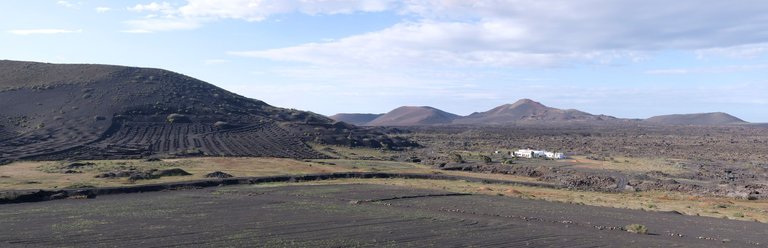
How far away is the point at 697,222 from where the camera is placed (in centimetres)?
3212

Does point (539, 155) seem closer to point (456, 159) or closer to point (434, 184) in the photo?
point (456, 159)

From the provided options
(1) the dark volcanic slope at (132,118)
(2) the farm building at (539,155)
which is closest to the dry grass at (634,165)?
(2) the farm building at (539,155)

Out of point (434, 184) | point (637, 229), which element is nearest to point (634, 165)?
point (434, 184)

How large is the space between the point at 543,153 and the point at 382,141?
94.8 feet

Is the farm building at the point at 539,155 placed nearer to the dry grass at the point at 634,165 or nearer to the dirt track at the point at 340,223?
the dry grass at the point at 634,165

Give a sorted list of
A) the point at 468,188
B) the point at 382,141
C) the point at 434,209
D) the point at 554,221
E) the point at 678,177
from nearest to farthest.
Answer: the point at 554,221 → the point at 434,209 → the point at 468,188 → the point at 678,177 → the point at 382,141

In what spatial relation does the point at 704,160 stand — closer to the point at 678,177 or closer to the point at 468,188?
the point at 678,177

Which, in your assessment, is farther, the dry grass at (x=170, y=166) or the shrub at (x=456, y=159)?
the shrub at (x=456, y=159)

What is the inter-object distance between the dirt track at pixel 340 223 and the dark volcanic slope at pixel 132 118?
37728 mm

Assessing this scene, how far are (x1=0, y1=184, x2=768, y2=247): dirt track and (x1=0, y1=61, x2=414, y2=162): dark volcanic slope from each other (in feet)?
124

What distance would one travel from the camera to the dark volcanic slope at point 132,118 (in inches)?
3081

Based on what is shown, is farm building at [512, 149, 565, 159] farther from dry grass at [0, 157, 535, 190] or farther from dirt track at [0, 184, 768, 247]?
dirt track at [0, 184, 768, 247]

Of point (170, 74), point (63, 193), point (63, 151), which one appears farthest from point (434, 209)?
point (170, 74)

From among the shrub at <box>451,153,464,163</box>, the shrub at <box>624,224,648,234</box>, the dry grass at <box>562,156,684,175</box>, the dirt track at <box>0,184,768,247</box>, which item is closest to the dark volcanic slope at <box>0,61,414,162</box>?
the shrub at <box>451,153,464,163</box>
